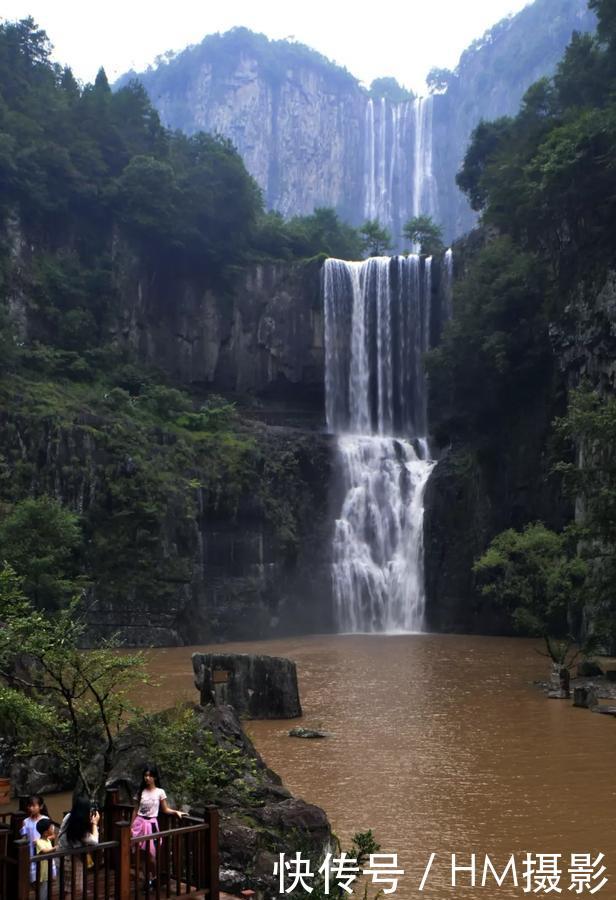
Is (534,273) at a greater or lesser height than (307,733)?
greater

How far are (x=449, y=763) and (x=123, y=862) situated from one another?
8709mm

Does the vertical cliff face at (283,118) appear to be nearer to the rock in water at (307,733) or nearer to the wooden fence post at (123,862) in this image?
the rock in water at (307,733)

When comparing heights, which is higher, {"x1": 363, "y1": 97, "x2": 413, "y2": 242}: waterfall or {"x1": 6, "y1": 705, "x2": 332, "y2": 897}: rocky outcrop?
{"x1": 363, "y1": 97, "x2": 413, "y2": 242}: waterfall

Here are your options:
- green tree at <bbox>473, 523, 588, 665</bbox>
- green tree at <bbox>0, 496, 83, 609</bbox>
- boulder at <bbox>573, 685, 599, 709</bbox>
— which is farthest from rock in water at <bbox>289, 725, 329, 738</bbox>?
green tree at <bbox>0, 496, 83, 609</bbox>

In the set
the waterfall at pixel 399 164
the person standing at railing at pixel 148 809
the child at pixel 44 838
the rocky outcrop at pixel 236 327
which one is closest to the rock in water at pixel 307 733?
the person standing at railing at pixel 148 809

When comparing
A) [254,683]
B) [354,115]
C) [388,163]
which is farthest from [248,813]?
[354,115]

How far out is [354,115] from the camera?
104 m

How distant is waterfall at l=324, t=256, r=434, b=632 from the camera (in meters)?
39.3

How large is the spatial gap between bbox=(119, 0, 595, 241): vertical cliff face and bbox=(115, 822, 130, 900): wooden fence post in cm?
8938

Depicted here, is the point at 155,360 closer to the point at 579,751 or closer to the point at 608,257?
the point at 608,257

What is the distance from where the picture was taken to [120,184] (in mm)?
45812

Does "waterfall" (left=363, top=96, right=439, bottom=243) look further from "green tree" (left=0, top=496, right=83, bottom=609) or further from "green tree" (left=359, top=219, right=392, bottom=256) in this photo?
"green tree" (left=0, top=496, right=83, bottom=609)

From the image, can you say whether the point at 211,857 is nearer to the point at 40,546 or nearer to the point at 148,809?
the point at 148,809

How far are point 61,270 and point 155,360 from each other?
610 cm
